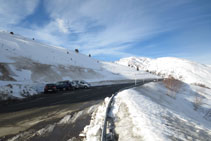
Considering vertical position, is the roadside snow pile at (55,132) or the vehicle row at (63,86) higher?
the vehicle row at (63,86)

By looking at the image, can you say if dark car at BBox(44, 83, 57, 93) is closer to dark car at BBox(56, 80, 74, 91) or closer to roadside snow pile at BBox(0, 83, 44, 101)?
dark car at BBox(56, 80, 74, 91)

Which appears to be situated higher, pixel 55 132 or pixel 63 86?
pixel 63 86

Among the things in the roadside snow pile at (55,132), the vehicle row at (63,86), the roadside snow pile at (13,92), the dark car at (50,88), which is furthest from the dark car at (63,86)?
the roadside snow pile at (55,132)

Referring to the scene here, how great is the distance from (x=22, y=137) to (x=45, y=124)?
1.06m

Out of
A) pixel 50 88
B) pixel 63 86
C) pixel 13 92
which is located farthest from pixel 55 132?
pixel 63 86

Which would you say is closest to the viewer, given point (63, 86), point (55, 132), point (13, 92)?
point (55, 132)

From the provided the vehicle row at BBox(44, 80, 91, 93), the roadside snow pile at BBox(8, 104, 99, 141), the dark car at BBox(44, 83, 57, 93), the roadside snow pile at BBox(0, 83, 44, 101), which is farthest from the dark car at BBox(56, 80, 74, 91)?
the roadside snow pile at BBox(8, 104, 99, 141)

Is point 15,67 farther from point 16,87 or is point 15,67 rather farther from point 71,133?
point 71,133

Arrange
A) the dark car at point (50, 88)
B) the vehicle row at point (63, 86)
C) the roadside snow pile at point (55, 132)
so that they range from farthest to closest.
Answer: the vehicle row at point (63, 86)
the dark car at point (50, 88)
the roadside snow pile at point (55, 132)

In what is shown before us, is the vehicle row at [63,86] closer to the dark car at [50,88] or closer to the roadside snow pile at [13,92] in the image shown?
the dark car at [50,88]

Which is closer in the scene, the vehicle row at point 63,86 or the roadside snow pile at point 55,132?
the roadside snow pile at point 55,132

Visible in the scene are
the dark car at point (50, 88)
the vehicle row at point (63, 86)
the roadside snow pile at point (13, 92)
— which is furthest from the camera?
the vehicle row at point (63, 86)

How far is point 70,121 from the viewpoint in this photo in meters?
5.24

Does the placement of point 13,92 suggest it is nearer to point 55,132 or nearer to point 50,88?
point 50,88
